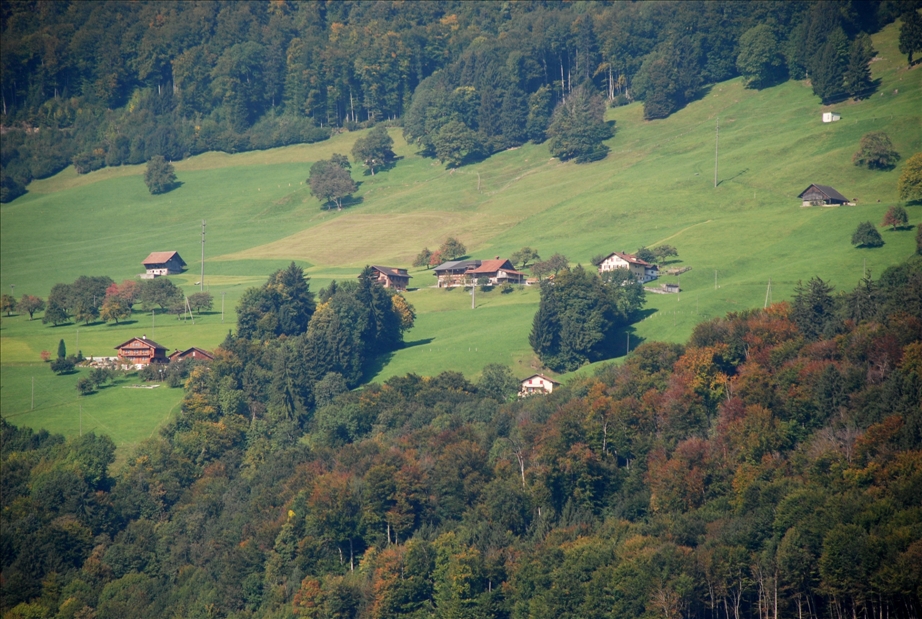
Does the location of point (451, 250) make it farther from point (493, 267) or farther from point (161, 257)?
point (161, 257)

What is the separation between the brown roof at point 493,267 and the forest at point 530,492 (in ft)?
84.5

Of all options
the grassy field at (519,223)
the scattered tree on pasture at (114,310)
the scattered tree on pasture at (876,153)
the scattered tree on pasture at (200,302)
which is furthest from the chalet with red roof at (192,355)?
the scattered tree on pasture at (876,153)

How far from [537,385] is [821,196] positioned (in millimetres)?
44658

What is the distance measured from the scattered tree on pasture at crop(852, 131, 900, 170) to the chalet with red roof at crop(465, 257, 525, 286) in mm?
37742

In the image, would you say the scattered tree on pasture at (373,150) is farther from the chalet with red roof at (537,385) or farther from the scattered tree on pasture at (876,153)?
the chalet with red roof at (537,385)

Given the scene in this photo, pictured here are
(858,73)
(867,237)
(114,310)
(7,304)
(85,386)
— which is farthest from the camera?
(858,73)

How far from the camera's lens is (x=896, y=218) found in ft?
375

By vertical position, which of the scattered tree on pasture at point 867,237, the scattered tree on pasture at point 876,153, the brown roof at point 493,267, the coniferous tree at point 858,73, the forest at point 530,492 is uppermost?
the coniferous tree at point 858,73

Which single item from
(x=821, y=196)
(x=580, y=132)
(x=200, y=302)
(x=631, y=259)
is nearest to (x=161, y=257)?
(x=200, y=302)

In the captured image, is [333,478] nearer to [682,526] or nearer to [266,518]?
[266,518]

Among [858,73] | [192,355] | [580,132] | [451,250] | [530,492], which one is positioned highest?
[858,73]

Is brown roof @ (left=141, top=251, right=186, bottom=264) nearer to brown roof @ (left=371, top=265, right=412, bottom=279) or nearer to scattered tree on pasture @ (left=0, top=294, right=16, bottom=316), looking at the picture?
scattered tree on pasture @ (left=0, top=294, right=16, bottom=316)

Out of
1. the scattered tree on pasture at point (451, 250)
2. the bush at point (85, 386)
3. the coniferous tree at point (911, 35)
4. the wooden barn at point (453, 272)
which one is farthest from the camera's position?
the coniferous tree at point (911, 35)

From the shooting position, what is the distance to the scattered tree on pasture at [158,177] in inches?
7756
